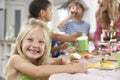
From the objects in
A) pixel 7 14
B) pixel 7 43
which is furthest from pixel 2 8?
pixel 7 43

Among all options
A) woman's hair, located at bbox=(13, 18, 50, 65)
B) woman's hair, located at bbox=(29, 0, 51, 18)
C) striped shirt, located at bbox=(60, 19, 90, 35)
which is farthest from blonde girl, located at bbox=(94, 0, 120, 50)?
woman's hair, located at bbox=(13, 18, 50, 65)

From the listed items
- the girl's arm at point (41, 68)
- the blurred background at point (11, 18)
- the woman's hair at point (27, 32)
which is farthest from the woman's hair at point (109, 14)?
the blurred background at point (11, 18)

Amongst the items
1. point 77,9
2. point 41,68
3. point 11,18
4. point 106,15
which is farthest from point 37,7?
point 11,18

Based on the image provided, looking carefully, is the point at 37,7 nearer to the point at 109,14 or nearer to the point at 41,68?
the point at 109,14

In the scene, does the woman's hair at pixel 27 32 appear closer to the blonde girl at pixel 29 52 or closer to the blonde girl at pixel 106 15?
the blonde girl at pixel 29 52

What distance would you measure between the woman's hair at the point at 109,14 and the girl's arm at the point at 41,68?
1090 millimetres

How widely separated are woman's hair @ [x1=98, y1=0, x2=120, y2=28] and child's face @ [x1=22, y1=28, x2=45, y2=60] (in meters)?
1.02

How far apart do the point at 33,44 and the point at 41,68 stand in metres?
0.12

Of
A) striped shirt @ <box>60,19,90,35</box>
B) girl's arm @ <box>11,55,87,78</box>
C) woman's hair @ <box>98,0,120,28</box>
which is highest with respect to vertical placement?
woman's hair @ <box>98,0,120,28</box>

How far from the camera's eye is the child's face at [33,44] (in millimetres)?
852

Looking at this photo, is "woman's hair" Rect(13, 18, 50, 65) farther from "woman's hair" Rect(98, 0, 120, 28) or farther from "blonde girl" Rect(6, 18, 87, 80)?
"woman's hair" Rect(98, 0, 120, 28)

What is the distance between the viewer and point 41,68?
0.76 metres

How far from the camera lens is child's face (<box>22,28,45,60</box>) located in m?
0.85

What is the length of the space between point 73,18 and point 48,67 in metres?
1.29
